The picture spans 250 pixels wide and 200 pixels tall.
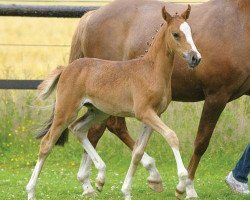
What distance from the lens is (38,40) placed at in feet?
63.9

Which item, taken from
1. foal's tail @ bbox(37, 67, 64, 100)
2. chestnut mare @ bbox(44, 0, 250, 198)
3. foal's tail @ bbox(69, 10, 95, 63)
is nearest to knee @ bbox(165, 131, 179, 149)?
chestnut mare @ bbox(44, 0, 250, 198)

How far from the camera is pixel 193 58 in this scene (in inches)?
288

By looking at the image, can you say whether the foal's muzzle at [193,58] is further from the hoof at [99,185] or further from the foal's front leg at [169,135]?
the hoof at [99,185]

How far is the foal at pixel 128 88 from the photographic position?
7.56m

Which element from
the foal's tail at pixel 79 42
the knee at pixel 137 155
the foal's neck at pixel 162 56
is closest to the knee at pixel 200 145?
the knee at pixel 137 155

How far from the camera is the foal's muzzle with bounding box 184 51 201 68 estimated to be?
23.9ft

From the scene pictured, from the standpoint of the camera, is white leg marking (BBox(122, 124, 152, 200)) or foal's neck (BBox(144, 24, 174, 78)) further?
white leg marking (BBox(122, 124, 152, 200))

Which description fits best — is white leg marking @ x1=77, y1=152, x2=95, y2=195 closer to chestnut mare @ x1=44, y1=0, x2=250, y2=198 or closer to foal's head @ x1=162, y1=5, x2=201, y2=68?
chestnut mare @ x1=44, y1=0, x2=250, y2=198

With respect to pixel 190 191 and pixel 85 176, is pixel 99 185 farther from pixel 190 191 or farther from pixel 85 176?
pixel 190 191

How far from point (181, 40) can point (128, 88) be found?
0.69 meters

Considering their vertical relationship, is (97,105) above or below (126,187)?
above

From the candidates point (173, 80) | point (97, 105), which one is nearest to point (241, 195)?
point (173, 80)

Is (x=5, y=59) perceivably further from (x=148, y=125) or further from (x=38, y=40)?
(x=148, y=125)

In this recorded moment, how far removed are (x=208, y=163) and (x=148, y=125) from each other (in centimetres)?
377
